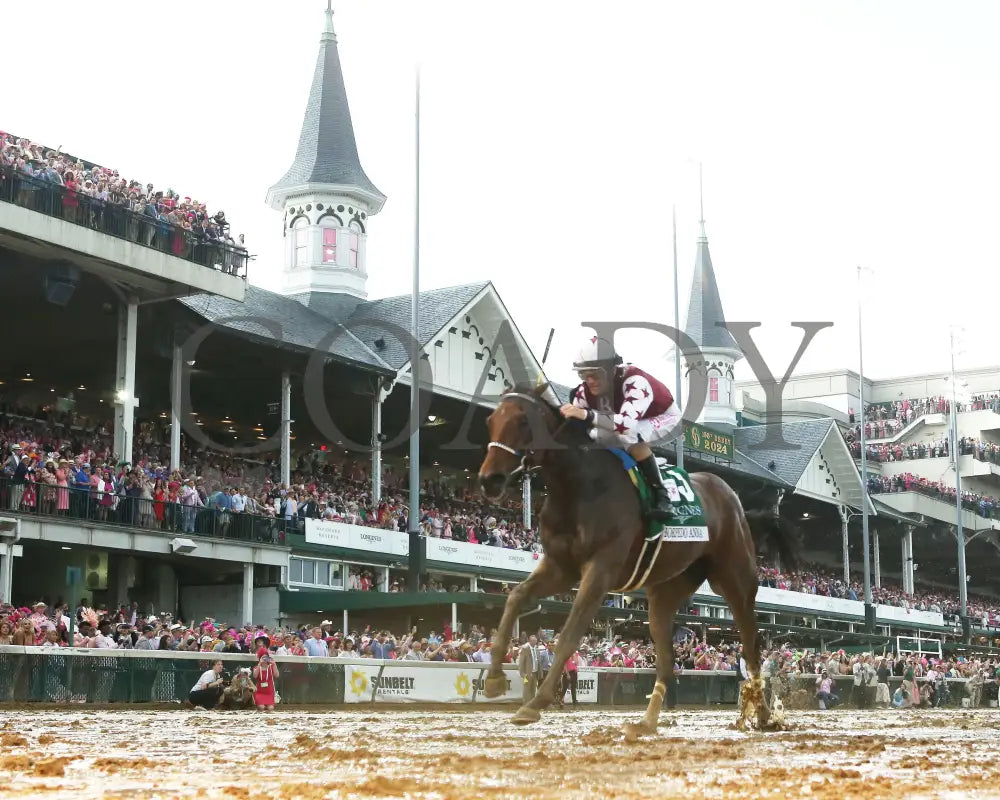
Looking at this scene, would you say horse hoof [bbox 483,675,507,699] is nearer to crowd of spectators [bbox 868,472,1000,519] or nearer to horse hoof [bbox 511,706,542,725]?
horse hoof [bbox 511,706,542,725]

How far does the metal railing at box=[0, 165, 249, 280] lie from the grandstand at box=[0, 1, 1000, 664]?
40mm

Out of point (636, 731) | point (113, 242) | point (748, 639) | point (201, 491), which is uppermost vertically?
point (113, 242)

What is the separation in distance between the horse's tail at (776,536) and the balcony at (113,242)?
51.9 feet

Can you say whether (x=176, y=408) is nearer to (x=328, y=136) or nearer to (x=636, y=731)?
(x=328, y=136)

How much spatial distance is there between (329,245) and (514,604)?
3717 cm

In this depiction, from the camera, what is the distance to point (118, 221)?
86.7 ft

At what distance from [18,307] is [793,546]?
21.1 meters

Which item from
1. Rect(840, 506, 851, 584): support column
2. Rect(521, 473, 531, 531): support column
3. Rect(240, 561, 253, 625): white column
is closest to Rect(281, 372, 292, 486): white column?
Rect(240, 561, 253, 625): white column

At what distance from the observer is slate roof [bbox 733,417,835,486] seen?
56750 mm

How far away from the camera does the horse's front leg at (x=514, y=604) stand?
8.81 meters

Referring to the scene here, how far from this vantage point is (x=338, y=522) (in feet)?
104

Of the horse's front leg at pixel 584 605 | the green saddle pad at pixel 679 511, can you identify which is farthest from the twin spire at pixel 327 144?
the horse's front leg at pixel 584 605

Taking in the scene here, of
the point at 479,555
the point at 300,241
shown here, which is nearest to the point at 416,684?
the point at 479,555

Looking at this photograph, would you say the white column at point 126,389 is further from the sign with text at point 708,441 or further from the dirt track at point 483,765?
the sign with text at point 708,441
